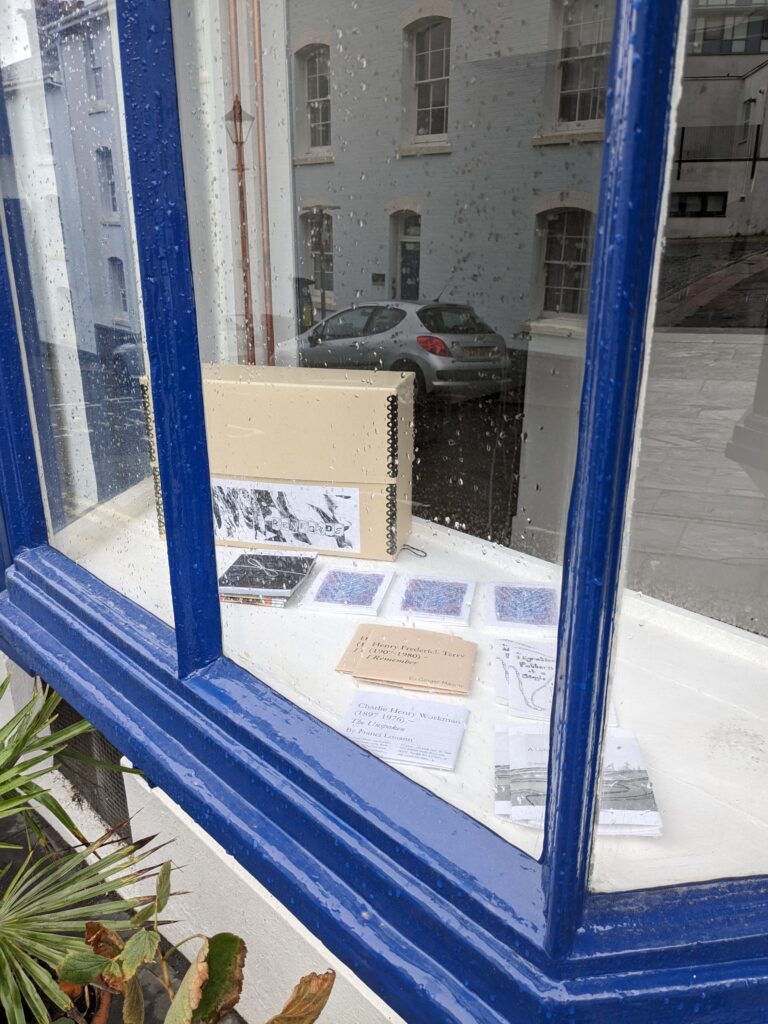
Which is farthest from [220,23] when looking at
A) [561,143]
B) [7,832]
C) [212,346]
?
[7,832]

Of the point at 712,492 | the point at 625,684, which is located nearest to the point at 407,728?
the point at 625,684

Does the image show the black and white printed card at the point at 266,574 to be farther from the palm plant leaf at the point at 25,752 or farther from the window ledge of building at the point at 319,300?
the window ledge of building at the point at 319,300

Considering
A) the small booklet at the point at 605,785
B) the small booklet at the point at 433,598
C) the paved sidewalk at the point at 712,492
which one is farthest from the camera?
the paved sidewalk at the point at 712,492

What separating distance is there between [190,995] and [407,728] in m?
0.41

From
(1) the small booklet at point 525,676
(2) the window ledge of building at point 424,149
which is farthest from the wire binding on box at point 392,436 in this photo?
(2) the window ledge of building at point 424,149

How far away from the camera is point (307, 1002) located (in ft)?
2.89

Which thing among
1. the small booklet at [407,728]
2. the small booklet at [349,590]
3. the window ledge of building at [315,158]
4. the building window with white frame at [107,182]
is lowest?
the small booklet at [407,728]

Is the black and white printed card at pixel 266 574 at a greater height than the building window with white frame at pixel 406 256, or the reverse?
the building window with white frame at pixel 406 256

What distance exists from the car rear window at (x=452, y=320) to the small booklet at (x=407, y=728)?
131cm

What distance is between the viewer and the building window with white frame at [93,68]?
3.94ft

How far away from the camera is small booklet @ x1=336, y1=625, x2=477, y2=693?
1139mm

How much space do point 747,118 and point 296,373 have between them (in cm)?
262

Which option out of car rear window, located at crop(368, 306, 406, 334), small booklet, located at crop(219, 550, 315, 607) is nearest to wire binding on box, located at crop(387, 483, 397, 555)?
small booklet, located at crop(219, 550, 315, 607)

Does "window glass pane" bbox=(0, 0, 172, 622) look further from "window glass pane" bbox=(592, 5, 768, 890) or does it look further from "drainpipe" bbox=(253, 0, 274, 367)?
"window glass pane" bbox=(592, 5, 768, 890)
